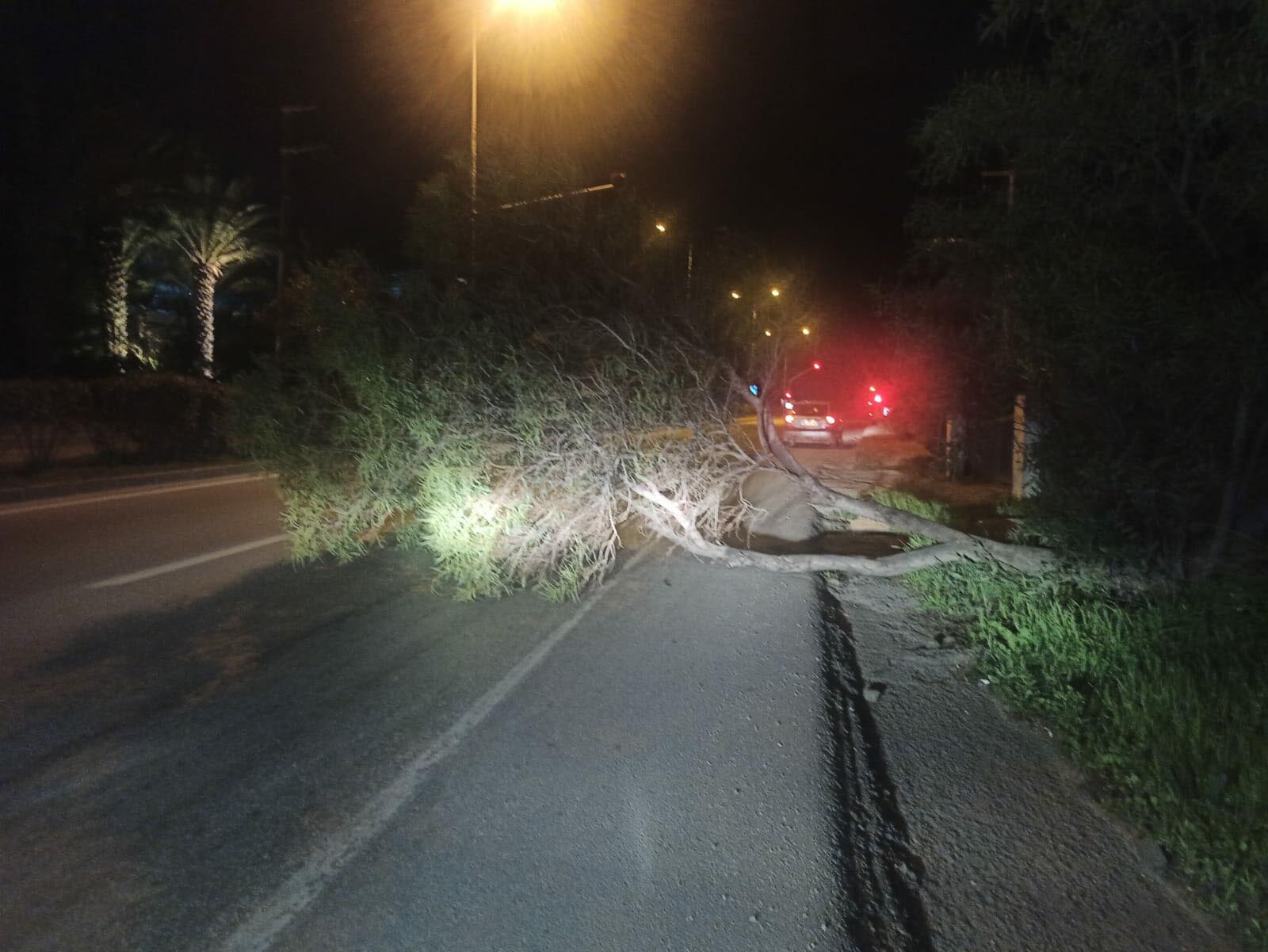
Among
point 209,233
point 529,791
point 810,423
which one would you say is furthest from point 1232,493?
point 209,233

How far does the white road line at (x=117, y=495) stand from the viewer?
14836 millimetres

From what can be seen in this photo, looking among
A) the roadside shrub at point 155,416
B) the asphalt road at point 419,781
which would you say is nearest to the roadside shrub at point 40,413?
the roadside shrub at point 155,416

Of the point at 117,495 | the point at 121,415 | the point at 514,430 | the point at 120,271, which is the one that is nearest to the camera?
the point at 514,430

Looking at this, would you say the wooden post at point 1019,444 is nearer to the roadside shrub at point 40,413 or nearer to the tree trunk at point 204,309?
the roadside shrub at point 40,413

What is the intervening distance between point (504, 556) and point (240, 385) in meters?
4.00

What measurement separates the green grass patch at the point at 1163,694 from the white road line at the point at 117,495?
9.01 meters

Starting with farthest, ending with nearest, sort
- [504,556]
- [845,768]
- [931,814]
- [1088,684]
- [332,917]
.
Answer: [504,556] → [1088,684] → [845,768] → [931,814] → [332,917]

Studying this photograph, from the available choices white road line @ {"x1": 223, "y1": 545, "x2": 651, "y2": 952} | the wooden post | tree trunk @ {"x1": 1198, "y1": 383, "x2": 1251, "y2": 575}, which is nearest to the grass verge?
tree trunk @ {"x1": 1198, "y1": 383, "x2": 1251, "y2": 575}

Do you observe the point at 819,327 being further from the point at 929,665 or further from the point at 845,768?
the point at 845,768

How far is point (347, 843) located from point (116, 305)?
1284 inches

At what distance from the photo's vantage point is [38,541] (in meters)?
11.9

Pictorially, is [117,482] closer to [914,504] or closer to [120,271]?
[914,504]

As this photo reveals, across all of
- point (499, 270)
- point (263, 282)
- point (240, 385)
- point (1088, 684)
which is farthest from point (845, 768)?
point (263, 282)

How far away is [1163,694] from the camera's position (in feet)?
18.7
